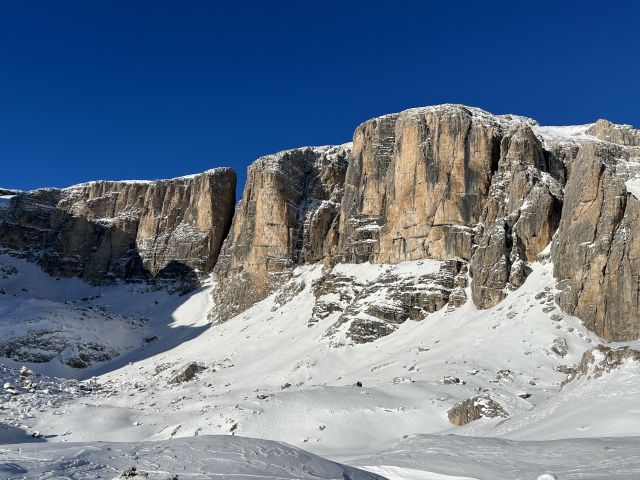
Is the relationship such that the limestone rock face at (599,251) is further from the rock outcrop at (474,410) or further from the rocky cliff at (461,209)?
the rock outcrop at (474,410)

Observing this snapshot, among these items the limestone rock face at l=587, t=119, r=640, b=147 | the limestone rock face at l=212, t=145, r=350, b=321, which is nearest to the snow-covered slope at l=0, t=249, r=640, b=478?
the limestone rock face at l=212, t=145, r=350, b=321

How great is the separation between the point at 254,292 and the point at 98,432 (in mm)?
55286

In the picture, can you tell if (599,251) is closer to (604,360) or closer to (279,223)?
(604,360)

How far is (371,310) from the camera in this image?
2867 inches

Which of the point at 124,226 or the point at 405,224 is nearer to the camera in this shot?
the point at 405,224

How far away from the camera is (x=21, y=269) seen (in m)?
135

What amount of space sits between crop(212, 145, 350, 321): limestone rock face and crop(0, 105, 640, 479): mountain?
42 centimetres

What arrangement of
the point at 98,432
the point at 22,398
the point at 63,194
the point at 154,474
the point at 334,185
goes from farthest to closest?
1. the point at 63,194
2. the point at 334,185
3. the point at 22,398
4. the point at 98,432
5. the point at 154,474

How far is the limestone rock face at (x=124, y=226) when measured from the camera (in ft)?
423

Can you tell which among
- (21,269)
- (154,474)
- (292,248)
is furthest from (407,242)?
(21,269)

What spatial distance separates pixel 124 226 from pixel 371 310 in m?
87.3

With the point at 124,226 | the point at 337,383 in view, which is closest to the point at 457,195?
the point at 337,383

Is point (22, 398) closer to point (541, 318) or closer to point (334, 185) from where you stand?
point (541, 318)

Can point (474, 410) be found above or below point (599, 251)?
below
